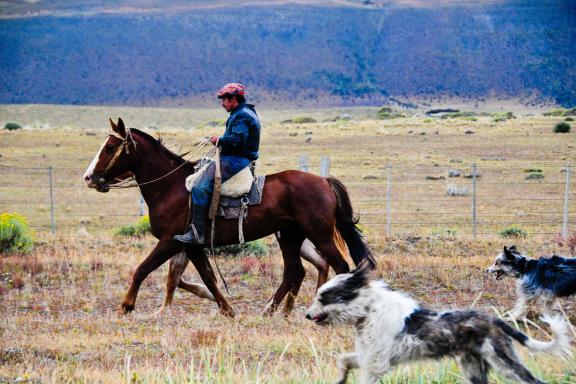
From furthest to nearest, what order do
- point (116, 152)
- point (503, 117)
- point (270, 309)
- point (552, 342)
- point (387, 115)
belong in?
point (387, 115), point (503, 117), point (116, 152), point (270, 309), point (552, 342)

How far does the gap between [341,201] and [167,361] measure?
351 centimetres

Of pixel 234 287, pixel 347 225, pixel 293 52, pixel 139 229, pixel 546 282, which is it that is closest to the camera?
pixel 546 282

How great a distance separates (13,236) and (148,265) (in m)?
6.10

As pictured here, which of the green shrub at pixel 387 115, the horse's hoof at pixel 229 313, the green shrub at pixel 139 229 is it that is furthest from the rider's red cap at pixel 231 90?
the green shrub at pixel 387 115

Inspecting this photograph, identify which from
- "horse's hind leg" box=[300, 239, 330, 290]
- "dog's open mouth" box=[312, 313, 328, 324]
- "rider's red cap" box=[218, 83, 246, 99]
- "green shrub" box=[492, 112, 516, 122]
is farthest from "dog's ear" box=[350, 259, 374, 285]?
"green shrub" box=[492, 112, 516, 122]

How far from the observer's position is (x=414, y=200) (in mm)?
20375

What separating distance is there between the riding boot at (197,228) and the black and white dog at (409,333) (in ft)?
13.2

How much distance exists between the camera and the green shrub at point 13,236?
47.8 feet

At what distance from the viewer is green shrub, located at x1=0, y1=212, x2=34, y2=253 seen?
14.6 m

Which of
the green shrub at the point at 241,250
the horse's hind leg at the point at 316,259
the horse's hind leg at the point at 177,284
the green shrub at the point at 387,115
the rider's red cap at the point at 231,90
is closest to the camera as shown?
the rider's red cap at the point at 231,90

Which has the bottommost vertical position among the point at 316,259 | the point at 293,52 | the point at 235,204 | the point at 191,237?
the point at 316,259

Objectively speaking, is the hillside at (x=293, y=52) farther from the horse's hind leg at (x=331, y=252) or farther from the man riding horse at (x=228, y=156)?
the horse's hind leg at (x=331, y=252)

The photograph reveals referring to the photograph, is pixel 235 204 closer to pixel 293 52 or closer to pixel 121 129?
pixel 121 129

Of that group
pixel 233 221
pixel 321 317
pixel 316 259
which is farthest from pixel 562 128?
pixel 321 317
